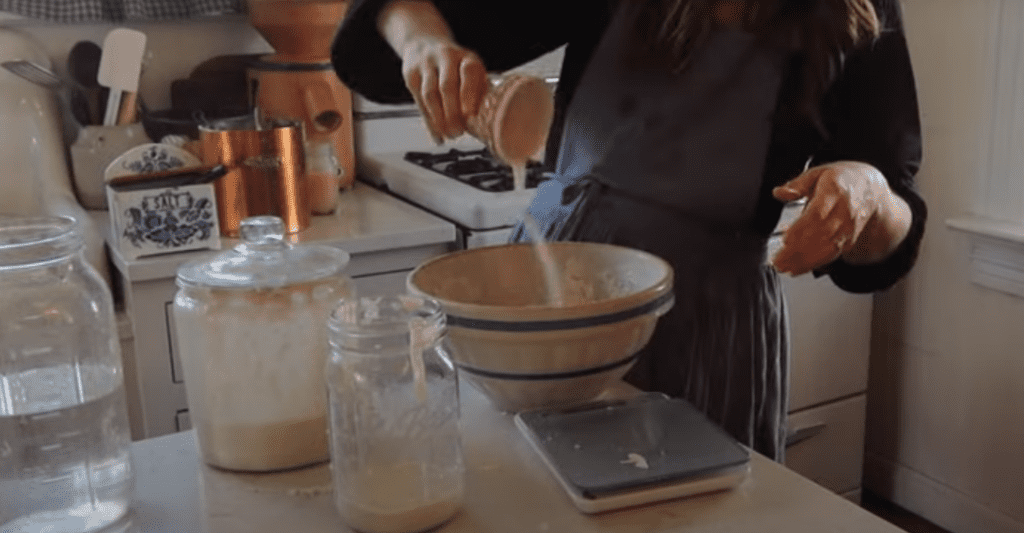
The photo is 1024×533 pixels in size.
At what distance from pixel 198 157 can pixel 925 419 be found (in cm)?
157

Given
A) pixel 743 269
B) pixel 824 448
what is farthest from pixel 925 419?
pixel 743 269

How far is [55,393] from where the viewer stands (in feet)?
2.55

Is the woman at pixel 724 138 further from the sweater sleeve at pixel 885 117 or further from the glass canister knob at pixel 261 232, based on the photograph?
the glass canister knob at pixel 261 232

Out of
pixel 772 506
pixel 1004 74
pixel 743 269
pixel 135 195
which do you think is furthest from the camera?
pixel 1004 74

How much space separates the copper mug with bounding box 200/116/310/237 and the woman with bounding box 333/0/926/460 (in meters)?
0.65

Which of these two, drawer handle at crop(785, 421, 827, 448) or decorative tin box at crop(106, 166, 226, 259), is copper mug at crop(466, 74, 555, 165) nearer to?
decorative tin box at crop(106, 166, 226, 259)

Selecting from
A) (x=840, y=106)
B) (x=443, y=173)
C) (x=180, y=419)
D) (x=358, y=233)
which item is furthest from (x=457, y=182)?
(x=840, y=106)

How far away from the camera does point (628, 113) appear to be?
1143 mm

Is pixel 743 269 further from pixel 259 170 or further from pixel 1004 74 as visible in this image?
pixel 1004 74

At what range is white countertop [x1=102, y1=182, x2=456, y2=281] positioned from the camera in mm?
1612

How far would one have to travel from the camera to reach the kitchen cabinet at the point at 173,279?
162cm

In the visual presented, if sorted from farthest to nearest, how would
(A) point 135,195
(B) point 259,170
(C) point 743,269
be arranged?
(B) point 259,170 → (A) point 135,195 → (C) point 743,269

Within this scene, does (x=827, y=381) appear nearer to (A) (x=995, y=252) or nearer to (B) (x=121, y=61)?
(A) (x=995, y=252)

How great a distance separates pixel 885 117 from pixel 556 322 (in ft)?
1.65
